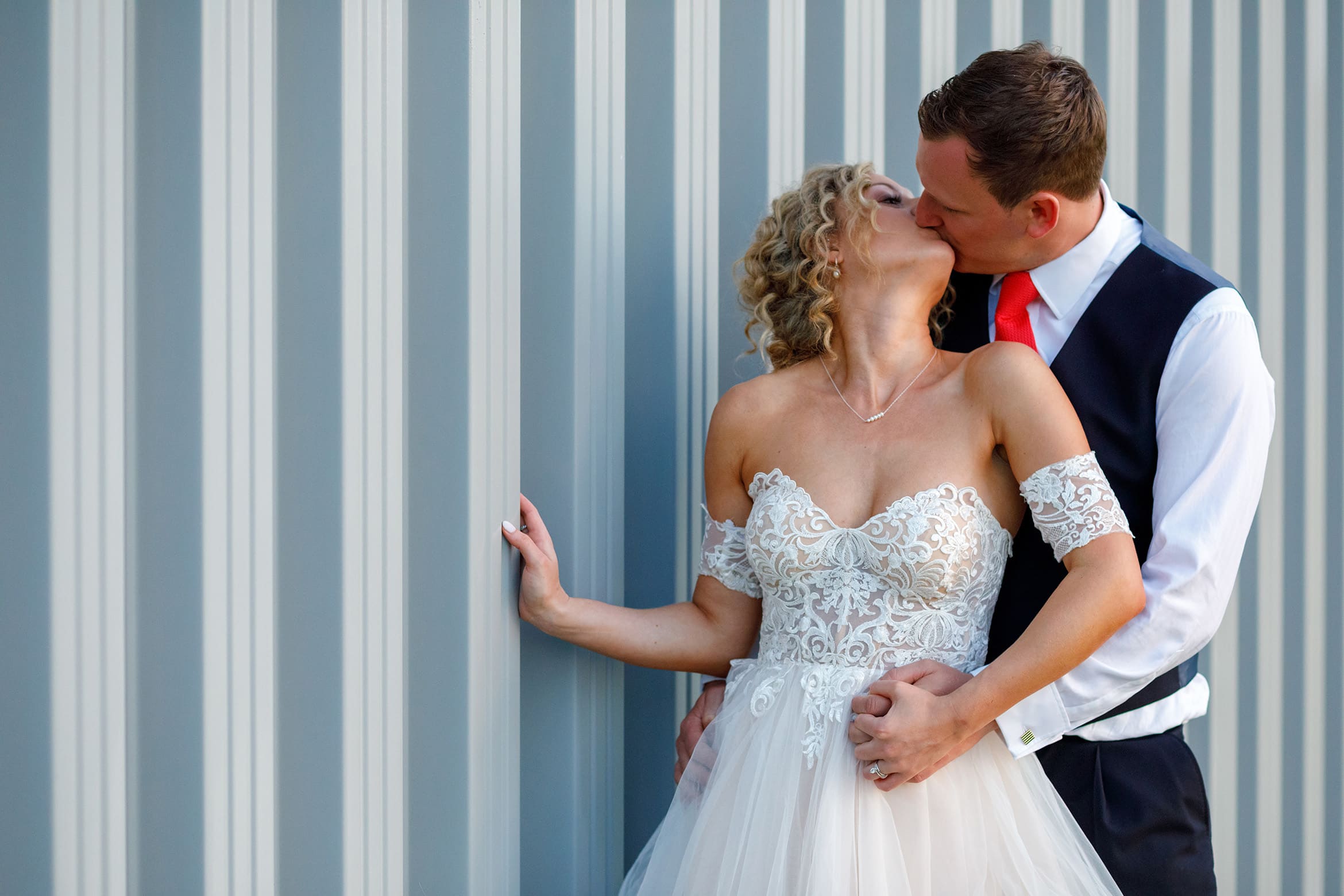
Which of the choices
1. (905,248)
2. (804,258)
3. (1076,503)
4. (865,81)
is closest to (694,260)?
(804,258)

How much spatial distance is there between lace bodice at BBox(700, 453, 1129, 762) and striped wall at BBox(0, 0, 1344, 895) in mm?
406

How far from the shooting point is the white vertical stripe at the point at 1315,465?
9.39 feet

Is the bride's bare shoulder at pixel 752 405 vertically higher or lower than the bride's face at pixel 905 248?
lower

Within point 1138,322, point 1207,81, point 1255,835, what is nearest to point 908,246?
point 1138,322

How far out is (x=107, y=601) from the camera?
4.05ft

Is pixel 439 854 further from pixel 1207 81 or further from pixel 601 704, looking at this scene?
pixel 1207 81

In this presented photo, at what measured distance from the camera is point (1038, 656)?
1541 millimetres

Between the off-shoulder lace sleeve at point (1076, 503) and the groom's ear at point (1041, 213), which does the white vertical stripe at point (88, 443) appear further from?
the groom's ear at point (1041, 213)

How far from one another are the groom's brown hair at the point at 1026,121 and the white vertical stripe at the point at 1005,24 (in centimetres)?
74

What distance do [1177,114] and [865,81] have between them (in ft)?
3.09

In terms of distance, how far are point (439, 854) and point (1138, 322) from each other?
1.43 metres

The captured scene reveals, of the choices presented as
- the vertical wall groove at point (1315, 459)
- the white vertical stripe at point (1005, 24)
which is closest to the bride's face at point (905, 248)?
the white vertical stripe at point (1005, 24)

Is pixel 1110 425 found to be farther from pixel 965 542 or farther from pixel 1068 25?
pixel 1068 25

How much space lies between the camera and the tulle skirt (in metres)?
1.54
